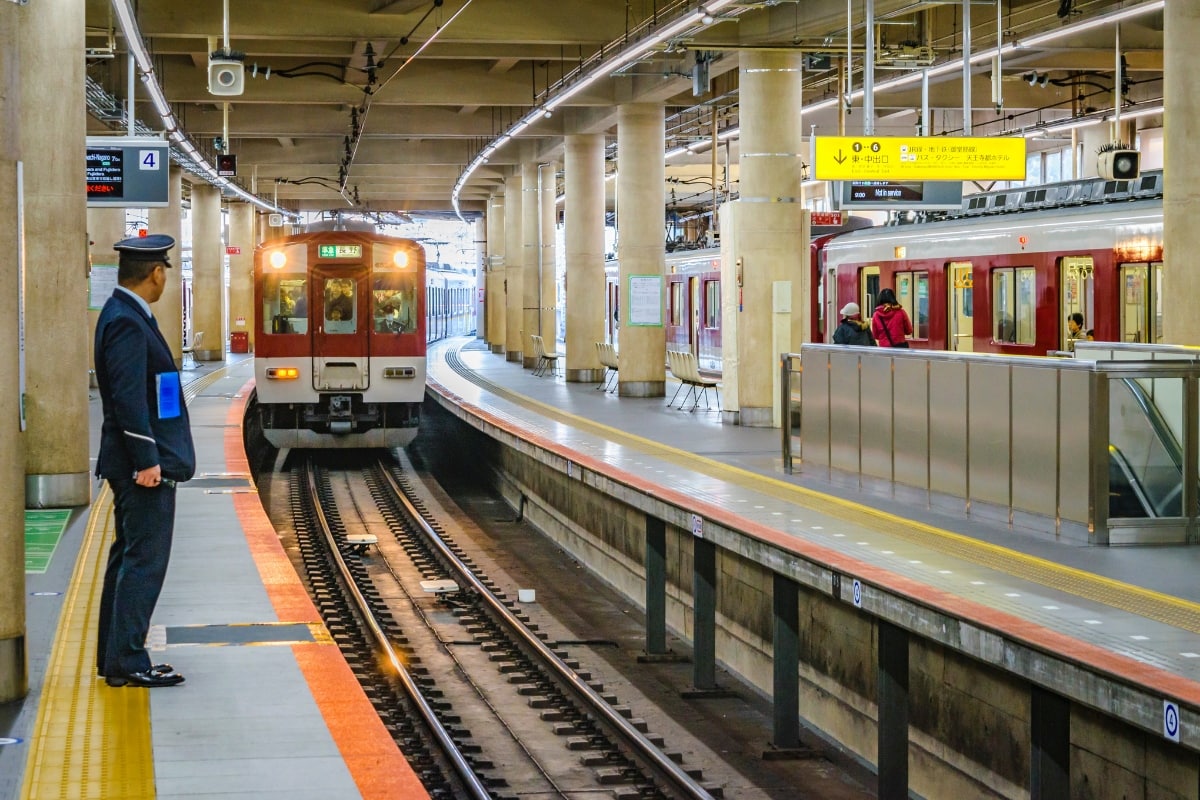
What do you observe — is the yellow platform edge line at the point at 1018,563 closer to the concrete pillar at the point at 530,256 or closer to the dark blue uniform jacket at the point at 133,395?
the dark blue uniform jacket at the point at 133,395

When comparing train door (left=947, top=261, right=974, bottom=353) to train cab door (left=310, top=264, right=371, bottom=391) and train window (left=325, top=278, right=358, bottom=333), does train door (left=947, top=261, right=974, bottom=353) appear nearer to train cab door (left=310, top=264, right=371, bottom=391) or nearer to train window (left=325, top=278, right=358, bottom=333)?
train cab door (left=310, top=264, right=371, bottom=391)

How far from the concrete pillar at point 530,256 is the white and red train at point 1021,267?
50.8ft

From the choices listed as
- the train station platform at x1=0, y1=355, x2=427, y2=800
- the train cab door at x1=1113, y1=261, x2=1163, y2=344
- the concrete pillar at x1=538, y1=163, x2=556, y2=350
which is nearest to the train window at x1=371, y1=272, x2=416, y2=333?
the train cab door at x1=1113, y1=261, x2=1163, y2=344

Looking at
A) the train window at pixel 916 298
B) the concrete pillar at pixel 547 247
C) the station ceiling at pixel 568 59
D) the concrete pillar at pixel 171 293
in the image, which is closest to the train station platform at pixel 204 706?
the station ceiling at pixel 568 59

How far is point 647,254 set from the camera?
27375 mm

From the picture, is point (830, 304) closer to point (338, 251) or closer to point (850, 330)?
point (338, 251)

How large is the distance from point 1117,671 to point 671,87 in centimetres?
1994

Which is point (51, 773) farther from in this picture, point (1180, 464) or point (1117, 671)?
point (1180, 464)

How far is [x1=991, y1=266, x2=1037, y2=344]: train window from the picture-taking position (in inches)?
770

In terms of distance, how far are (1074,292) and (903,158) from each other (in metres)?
2.81

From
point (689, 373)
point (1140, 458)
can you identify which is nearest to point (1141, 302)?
point (1140, 458)

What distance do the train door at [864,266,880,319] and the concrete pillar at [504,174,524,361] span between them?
2022 centimetres

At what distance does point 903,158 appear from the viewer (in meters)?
17.6

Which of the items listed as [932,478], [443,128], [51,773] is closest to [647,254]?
[443,128]
